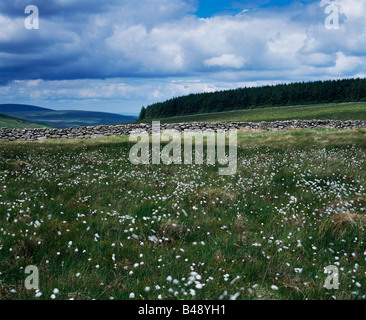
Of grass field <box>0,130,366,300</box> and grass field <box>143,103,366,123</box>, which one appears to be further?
grass field <box>143,103,366,123</box>

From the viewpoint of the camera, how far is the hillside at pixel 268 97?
123688mm

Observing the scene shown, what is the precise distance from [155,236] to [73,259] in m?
1.53

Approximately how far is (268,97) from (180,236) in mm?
137126

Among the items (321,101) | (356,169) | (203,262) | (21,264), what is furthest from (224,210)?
(321,101)

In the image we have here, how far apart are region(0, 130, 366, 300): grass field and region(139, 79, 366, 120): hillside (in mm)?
127970

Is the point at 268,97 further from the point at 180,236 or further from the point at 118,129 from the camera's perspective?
the point at 180,236

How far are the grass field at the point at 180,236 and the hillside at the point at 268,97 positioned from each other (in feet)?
420

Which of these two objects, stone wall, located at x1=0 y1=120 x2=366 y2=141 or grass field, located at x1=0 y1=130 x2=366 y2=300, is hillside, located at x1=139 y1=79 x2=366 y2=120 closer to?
stone wall, located at x1=0 y1=120 x2=366 y2=141

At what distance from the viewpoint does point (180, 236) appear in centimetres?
547

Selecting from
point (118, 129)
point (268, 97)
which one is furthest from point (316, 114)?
point (118, 129)

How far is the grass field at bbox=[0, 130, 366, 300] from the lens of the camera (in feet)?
12.4

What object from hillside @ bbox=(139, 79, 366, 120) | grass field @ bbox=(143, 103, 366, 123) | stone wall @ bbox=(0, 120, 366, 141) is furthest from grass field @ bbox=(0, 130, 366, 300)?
hillside @ bbox=(139, 79, 366, 120)

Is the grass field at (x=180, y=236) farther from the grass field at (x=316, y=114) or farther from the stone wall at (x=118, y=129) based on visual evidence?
the grass field at (x=316, y=114)

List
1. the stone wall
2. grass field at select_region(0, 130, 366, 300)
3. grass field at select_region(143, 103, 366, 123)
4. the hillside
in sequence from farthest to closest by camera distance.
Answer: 1. the hillside
2. grass field at select_region(143, 103, 366, 123)
3. the stone wall
4. grass field at select_region(0, 130, 366, 300)
